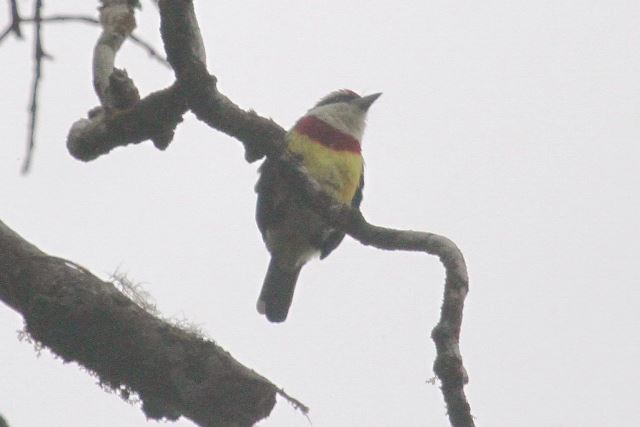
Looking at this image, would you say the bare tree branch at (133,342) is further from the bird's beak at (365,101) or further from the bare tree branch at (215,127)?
the bird's beak at (365,101)

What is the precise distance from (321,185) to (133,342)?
7.25 feet

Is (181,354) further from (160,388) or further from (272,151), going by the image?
(272,151)

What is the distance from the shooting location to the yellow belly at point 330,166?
5203 millimetres

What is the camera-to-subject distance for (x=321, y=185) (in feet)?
16.1

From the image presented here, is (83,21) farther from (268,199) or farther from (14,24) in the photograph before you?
(268,199)

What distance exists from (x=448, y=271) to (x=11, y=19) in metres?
1.20

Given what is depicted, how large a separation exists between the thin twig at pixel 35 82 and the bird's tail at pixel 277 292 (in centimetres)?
347

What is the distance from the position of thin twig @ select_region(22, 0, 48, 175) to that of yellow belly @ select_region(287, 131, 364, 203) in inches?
103

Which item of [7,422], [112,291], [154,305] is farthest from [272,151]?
[7,422]

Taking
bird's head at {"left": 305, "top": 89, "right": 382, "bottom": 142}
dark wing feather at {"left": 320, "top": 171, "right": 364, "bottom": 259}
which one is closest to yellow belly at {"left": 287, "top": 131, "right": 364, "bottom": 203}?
dark wing feather at {"left": 320, "top": 171, "right": 364, "bottom": 259}

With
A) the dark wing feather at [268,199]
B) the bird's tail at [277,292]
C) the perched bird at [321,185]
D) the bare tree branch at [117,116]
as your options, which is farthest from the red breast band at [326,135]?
the bare tree branch at [117,116]

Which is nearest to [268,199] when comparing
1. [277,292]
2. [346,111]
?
[277,292]

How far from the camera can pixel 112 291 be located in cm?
287

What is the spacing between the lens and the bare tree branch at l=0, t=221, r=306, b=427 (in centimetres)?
276
